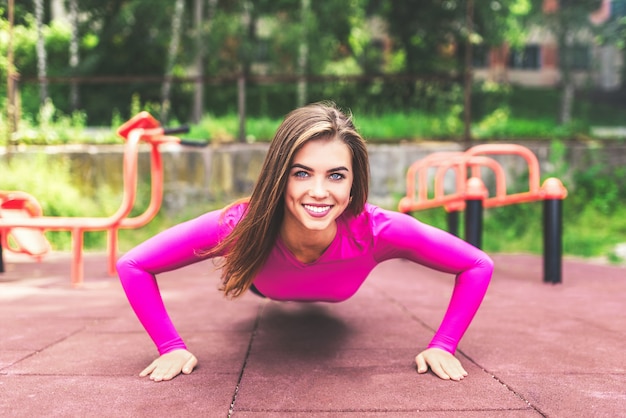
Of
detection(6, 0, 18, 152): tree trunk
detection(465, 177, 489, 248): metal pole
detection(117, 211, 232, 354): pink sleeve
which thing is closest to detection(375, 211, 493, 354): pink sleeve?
detection(117, 211, 232, 354): pink sleeve

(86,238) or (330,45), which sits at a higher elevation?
(330,45)

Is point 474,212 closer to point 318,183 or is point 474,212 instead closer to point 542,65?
point 318,183

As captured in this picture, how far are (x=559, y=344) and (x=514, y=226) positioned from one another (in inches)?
184

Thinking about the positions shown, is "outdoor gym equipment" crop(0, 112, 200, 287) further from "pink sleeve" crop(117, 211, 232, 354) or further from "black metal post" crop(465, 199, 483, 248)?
"black metal post" crop(465, 199, 483, 248)

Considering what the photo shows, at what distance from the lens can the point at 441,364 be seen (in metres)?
2.00

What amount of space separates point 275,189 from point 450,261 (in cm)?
69

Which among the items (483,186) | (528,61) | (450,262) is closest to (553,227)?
(483,186)

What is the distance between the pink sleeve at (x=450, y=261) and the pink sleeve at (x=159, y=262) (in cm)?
63

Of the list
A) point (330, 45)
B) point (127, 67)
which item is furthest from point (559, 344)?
point (127, 67)

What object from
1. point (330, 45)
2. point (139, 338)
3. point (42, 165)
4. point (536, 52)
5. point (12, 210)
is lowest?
point (139, 338)

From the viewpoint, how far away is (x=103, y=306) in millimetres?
3402

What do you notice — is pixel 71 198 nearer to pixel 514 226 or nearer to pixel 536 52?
pixel 514 226

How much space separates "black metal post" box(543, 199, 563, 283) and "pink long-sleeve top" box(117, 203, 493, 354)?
2183 millimetres

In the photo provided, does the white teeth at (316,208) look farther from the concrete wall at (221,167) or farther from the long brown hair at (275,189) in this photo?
the concrete wall at (221,167)
